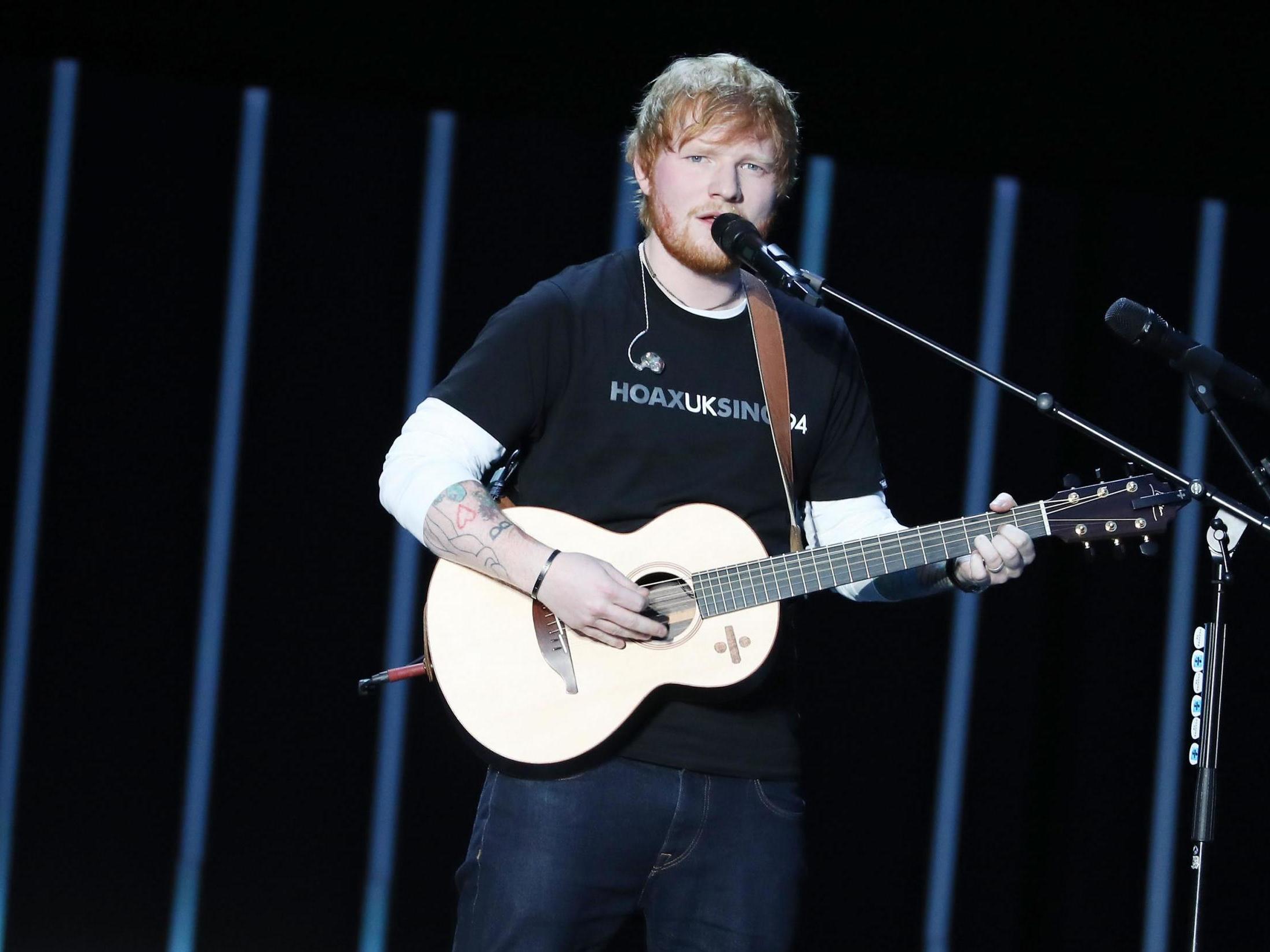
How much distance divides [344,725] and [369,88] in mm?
1804

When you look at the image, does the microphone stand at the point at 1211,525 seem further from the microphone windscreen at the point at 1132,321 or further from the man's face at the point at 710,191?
the man's face at the point at 710,191

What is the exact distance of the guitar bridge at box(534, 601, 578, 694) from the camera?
204 centimetres

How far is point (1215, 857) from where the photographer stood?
4129mm

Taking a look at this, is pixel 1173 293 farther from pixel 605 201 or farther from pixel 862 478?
pixel 862 478

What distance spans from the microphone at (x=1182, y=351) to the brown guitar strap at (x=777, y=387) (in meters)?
0.59

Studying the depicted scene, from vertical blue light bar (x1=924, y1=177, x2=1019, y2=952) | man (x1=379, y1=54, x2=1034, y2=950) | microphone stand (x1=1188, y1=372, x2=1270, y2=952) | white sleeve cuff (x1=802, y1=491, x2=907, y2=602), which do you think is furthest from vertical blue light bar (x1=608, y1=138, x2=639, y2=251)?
microphone stand (x1=1188, y1=372, x2=1270, y2=952)

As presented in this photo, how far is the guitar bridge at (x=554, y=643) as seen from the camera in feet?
6.70

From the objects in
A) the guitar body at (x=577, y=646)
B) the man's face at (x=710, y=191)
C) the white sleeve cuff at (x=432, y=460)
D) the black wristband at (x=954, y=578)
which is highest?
the man's face at (x=710, y=191)

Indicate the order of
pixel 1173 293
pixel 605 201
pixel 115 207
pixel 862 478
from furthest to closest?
pixel 1173 293 → pixel 605 201 → pixel 115 207 → pixel 862 478

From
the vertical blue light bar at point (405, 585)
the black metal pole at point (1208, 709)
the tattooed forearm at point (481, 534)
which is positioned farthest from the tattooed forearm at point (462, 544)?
the vertical blue light bar at point (405, 585)

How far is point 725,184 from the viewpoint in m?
2.20

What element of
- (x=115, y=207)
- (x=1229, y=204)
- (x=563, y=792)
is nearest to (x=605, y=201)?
(x=115, y=207)

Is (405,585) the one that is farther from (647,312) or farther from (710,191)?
(710,191)

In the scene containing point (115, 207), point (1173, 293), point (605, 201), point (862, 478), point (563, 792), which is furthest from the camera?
point (1173, 293)
